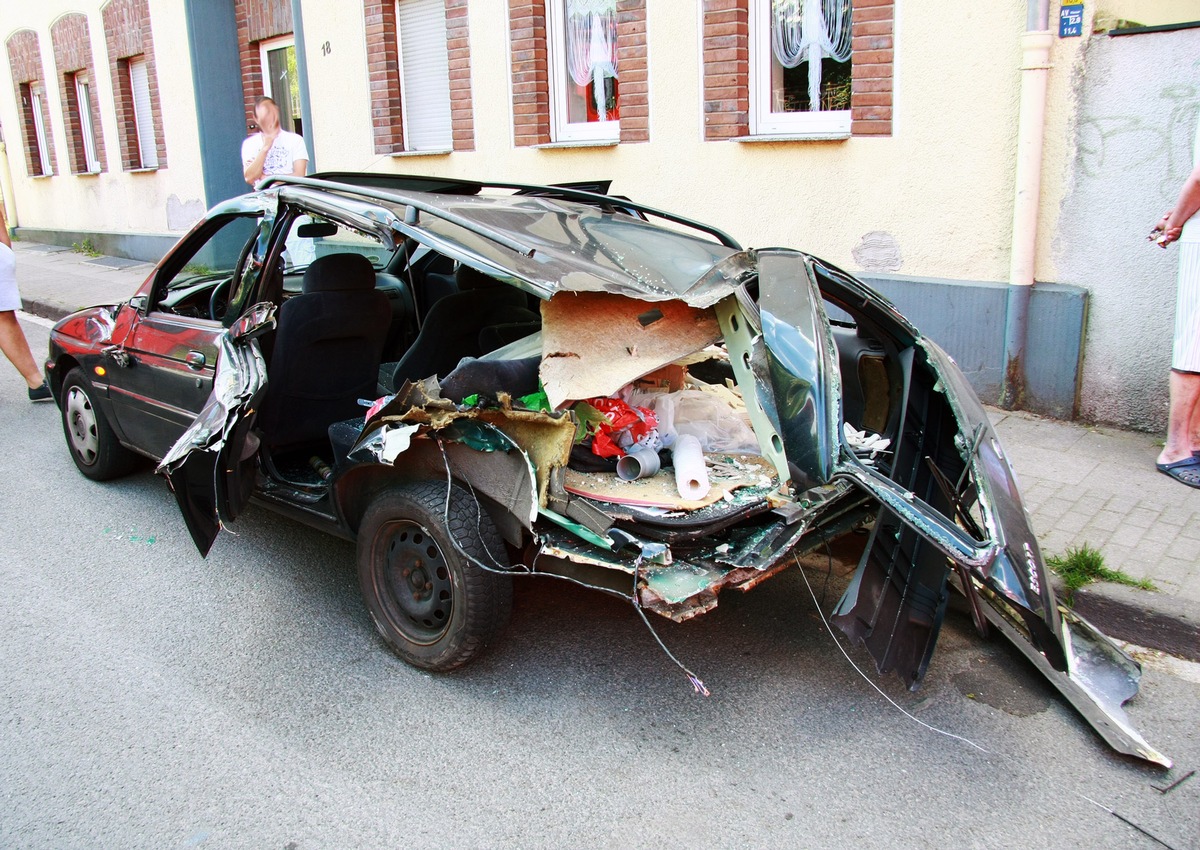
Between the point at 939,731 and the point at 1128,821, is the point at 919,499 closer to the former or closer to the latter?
the point at 939,731

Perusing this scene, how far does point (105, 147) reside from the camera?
15812 millimetres

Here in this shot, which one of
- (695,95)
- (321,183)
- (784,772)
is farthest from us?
(695,95)

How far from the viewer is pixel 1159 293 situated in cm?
581

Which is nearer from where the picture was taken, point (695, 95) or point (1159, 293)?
point (1159, 293)

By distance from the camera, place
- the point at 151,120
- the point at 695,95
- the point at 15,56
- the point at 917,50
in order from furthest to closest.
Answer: the point at 15,56 → the point at 151,120 → the point at 695,95 → the point at 917,50

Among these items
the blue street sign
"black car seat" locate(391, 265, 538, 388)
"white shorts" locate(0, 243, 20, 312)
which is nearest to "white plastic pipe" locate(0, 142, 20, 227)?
"white shorts" locate(0, 243, 20, 312)

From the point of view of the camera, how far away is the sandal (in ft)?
17.1

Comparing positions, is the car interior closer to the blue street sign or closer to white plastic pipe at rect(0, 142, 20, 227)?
the blue street sign

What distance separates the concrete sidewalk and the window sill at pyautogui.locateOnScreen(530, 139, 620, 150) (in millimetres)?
3927

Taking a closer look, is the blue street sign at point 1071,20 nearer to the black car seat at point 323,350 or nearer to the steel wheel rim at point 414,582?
the black car seat at point 323,350

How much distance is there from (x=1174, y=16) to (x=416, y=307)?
490 cm

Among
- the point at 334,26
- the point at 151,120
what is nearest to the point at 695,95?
the point at 334,26

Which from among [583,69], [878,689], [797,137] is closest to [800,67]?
[797,137]

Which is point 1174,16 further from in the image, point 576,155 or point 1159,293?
point 576,155
